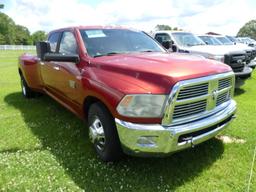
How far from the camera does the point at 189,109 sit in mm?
3586

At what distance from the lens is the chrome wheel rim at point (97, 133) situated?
406cm

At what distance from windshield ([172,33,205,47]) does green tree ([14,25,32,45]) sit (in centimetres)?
11034

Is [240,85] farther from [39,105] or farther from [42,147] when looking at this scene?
[42,147]

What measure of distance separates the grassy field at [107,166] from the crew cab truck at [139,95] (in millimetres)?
347

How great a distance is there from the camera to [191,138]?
11.8 ft

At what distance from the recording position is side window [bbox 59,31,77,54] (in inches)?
198

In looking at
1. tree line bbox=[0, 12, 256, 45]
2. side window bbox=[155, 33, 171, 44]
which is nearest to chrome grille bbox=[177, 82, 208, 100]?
side window bbox=[155, 33, 171, 44]

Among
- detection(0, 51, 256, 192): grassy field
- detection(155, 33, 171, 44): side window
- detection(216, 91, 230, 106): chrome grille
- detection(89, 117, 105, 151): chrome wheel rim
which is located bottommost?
detection(0, 51, 256, 192): grassy field

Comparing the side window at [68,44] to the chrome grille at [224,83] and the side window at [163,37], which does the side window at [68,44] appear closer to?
the chrome grille at [224,83]

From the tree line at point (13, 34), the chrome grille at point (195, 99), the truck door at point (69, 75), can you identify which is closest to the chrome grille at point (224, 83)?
the chrome grille at point (195, 99)

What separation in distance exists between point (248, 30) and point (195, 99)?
4478 inches

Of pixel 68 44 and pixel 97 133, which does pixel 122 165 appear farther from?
pixel 68 44

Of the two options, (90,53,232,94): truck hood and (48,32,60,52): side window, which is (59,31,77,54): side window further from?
(90,53,232,94): truck hood

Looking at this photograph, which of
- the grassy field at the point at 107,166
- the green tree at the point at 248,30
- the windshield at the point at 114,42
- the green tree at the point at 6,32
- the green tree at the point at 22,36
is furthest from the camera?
the green tree at the point at 22,36
